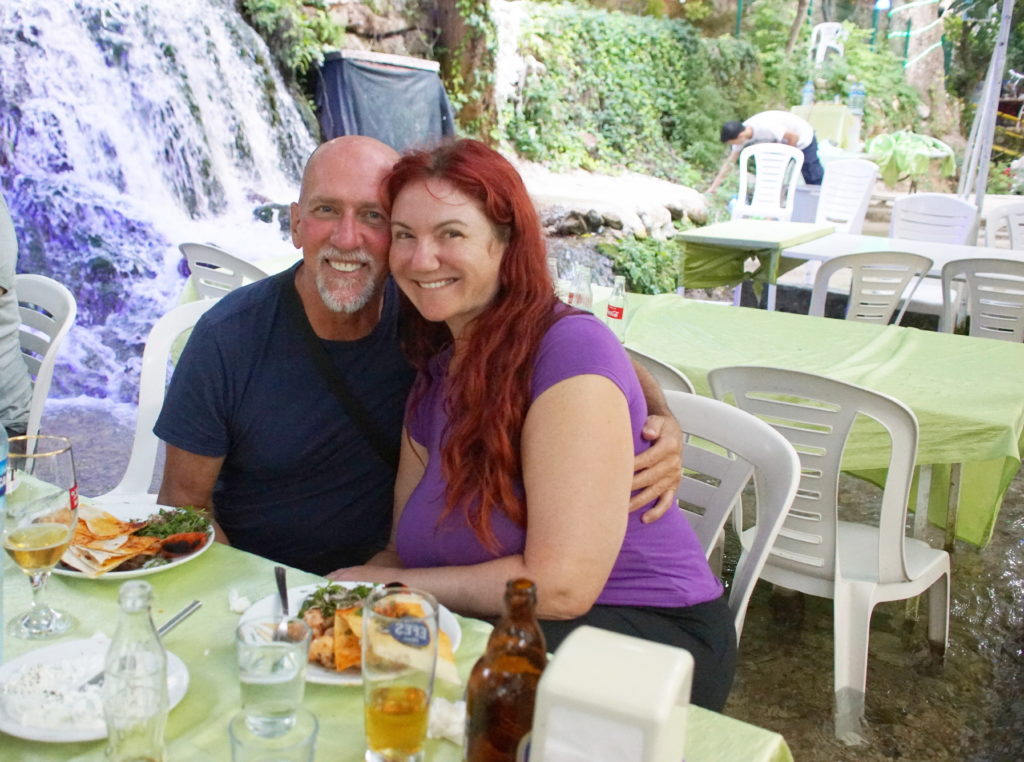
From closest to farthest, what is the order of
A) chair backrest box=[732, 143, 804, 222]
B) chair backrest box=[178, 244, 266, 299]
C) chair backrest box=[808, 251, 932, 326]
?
chair backrest box=[178, 244, 266, 299], chair backrest box=[808, 251, 932, 326], chair backrest box=[732, 143, 804, 222]

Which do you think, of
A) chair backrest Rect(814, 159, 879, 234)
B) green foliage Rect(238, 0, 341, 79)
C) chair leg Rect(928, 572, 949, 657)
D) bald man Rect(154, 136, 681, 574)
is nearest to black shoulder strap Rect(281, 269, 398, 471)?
bald man Rect(154, 136, 681, 574)

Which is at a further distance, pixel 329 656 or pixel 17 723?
pixel 329 656

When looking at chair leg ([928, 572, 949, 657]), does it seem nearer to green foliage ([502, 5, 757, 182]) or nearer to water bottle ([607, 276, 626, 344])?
water bottle ([607, 276, 626, 344])

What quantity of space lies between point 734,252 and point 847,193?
2.64 metres

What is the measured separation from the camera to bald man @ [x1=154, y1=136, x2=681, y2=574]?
70.6 inches

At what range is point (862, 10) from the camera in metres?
16.4

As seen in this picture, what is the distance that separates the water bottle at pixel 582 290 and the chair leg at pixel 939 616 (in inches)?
52.1

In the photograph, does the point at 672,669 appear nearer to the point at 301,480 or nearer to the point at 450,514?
the point at 450,514

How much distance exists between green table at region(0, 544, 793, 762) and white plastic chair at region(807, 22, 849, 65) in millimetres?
16247

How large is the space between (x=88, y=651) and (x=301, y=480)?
2.59 feet

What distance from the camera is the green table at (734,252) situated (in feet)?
16.6

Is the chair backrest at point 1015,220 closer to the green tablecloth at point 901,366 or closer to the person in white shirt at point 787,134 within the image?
the person in white shirt at point 787,134

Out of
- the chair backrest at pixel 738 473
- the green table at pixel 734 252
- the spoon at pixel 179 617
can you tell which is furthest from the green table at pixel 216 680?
the green table at pixel 734 252

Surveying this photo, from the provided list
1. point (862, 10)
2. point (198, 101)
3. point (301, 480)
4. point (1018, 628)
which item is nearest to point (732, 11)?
point (862, 10)
